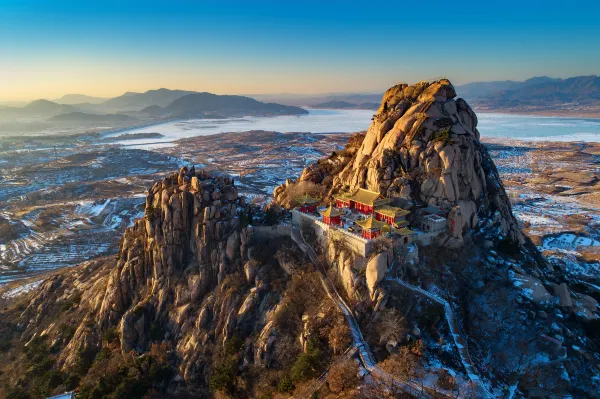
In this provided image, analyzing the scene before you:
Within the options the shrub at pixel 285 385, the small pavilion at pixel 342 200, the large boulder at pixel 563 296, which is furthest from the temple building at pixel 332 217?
the large boulder at pixel 563 296

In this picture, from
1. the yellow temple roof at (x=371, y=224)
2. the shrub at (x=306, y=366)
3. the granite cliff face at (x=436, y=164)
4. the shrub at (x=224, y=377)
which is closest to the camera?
the shrub at (x=306, y=366)

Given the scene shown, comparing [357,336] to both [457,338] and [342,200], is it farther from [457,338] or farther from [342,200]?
[342,200]

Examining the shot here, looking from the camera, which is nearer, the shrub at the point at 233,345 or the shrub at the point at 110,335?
the shrub at the point at 233,345

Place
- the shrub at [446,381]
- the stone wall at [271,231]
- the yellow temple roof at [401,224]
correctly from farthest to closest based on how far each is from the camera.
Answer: the stone wall at [271,231], the yellow temple roof at [401,224], the shrub at [446,381]

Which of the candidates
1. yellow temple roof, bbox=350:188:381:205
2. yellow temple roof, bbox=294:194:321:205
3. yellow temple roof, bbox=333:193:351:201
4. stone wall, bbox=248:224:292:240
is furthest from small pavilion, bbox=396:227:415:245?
stone wall, bbox=248:224:292:240

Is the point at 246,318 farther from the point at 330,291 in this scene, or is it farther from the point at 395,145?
the point at 395,145

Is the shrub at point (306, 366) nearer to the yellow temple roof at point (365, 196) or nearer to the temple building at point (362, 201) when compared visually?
the temple building at point (362, 201)

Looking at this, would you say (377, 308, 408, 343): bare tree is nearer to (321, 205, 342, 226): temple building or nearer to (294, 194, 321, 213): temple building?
(321, 205, 342, 226): temple building
